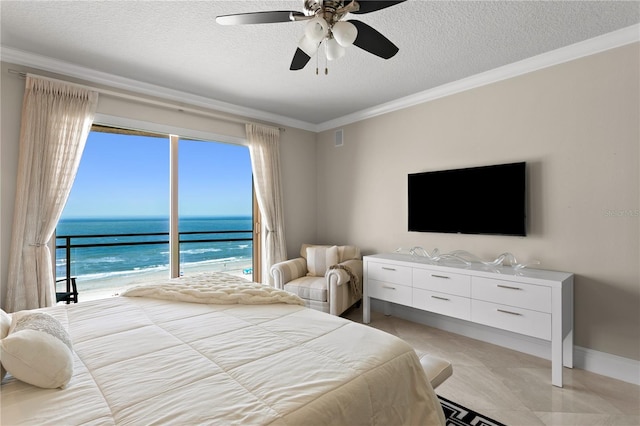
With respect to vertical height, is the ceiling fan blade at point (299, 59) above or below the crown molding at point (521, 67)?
below

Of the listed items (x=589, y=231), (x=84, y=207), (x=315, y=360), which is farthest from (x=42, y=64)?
(x=589, y=231)

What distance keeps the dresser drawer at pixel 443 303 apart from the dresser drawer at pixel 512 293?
138 mm

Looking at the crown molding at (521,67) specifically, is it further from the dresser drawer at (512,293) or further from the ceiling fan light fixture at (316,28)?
the ceiling fan light fixture at (316,28)

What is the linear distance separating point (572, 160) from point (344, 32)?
2322 mm

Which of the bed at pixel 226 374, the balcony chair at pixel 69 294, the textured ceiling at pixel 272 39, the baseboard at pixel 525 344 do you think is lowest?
the baseboard at pixel 525 344

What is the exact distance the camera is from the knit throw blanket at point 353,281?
3573 mm

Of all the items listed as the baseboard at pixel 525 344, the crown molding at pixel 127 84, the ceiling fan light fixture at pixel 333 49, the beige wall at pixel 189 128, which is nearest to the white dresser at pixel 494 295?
the baseboard at pixel 525 344

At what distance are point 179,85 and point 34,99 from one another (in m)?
1.24

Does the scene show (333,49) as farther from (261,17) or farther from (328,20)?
(261,17)

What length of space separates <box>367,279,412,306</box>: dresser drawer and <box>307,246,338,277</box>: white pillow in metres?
0.61

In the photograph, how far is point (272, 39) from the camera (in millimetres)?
2469

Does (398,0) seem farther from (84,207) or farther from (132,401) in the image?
(84,207)

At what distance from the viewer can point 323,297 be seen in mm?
3496

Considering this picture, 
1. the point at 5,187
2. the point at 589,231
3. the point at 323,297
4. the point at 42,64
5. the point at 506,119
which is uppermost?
the point at 42,64
